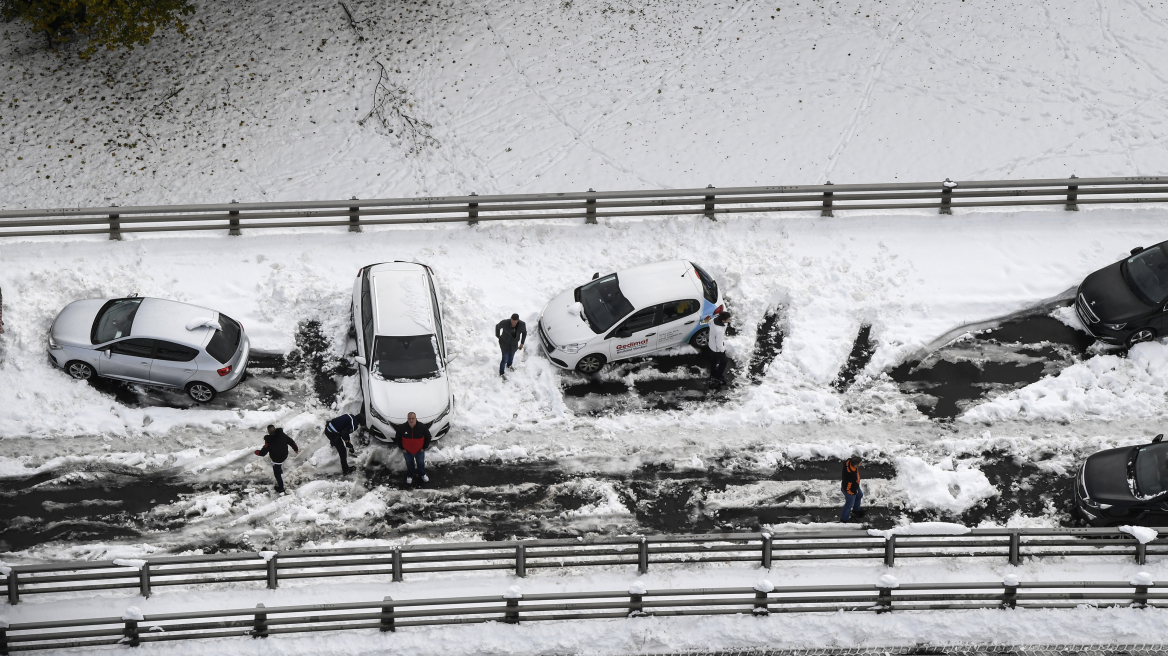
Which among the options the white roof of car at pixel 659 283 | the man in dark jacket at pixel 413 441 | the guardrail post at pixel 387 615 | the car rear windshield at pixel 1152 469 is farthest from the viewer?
the white roof of car at pixel 659 283

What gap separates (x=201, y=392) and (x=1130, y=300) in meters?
17.1

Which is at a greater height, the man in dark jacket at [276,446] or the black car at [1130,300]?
the black car at [1130,300]

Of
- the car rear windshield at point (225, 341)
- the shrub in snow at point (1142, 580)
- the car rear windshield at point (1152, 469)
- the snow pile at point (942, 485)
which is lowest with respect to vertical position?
the shrub in snow at point (1142, 580)

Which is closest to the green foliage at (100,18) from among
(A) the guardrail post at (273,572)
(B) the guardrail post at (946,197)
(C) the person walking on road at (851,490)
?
(A) the guardrail post at (273,572)

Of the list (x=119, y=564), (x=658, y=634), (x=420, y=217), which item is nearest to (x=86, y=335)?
(x=119, y=564)

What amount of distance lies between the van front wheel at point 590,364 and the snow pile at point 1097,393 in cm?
664

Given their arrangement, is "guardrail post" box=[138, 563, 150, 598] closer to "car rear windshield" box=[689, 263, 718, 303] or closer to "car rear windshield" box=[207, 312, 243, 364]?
"car rear windshield" box=[207, 312, 243, 364]

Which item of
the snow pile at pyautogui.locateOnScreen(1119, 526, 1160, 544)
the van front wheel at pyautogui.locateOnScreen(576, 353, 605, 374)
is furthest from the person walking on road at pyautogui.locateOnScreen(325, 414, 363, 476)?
the snow pile at pyautogui.locateOnScreen(1119, 526, 1160, 544)

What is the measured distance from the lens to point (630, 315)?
18.0m

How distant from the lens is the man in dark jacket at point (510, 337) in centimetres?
1808

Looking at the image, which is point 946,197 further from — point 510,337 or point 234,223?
point 234,223

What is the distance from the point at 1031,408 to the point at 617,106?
15.9 meters

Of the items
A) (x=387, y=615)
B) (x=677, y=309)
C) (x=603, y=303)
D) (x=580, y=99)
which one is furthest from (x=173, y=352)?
(x=580, y=99)

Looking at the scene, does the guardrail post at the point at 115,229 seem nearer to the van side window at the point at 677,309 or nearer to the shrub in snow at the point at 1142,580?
the van side window at the point at 677,309
